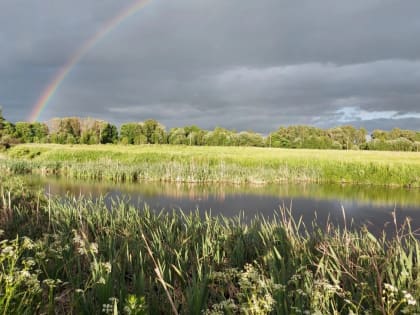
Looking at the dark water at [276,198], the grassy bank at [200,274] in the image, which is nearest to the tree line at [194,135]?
the dark water at [276,198]

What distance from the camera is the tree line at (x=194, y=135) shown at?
64.9 m

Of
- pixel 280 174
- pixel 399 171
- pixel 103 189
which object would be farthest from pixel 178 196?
pixel 399 171

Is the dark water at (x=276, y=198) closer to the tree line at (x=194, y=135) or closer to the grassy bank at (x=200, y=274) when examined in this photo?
the grassy bank at (x=200, y=274)

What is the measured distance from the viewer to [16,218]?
6043 mm

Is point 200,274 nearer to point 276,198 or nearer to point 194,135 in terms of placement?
point 276,198

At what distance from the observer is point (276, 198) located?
15.2 m

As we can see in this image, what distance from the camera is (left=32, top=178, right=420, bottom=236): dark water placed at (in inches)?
474

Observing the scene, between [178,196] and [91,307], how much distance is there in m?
12.5

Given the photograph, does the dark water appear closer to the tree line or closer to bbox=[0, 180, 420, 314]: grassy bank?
bbox=[0, 180, 420, 314]: grassy bank

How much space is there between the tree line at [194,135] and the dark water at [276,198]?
145 feet

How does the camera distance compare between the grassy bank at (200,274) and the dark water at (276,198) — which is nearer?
the grassy bank at (200,274)

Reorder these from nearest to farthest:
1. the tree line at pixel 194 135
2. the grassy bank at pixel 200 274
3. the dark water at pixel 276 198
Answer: the grassy bank at pixel 200 274, the dark water at pixel 276 198, the tree line at pixel 194 135

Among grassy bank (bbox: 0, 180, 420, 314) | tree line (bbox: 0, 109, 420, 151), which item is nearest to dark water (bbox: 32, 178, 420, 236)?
grassy bank (bbox: 0, 180, 420, 314)

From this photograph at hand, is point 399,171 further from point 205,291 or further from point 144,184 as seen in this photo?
point 205,291
